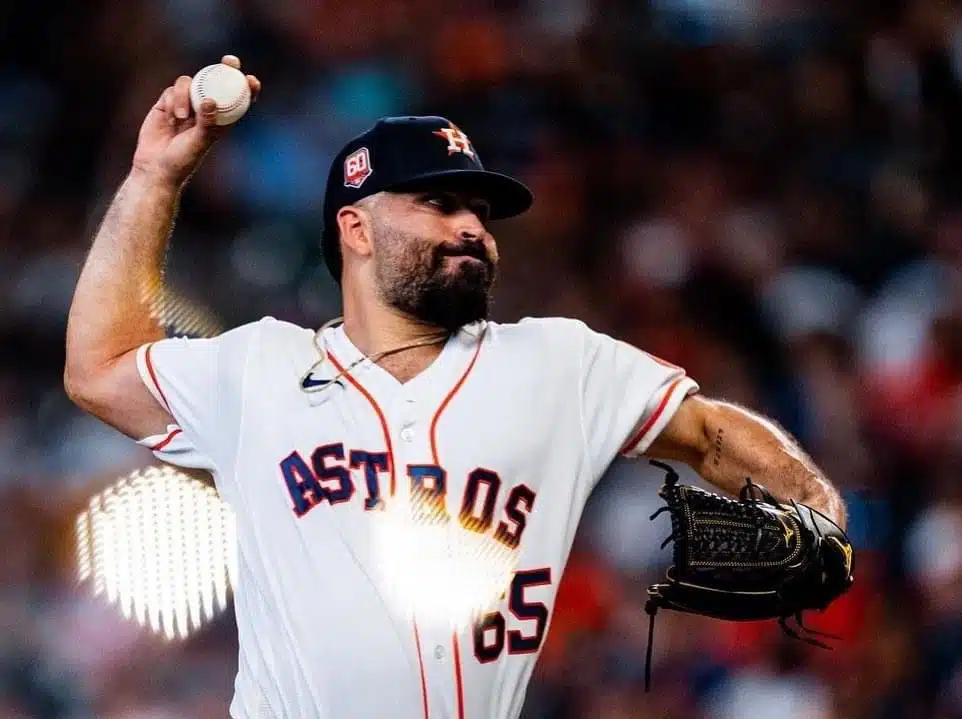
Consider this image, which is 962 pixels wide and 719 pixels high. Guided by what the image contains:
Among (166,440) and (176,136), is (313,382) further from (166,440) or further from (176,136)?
(176,136)

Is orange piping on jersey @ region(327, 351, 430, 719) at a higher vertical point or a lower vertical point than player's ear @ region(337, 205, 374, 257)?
lower

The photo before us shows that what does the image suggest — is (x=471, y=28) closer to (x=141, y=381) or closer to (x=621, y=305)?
(x=621, y=305)

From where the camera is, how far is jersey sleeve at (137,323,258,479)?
2.84 metres

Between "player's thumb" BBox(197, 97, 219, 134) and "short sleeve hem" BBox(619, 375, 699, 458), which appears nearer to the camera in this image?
"short sleeve hem" BBox(619, 375, 699, 458)

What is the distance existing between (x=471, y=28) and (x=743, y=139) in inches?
47.7

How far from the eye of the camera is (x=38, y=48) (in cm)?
621

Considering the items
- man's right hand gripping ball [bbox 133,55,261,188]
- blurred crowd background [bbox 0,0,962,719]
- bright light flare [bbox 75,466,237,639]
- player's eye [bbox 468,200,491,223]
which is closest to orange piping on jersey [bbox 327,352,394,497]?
player's eye [bbox 468,200,491,223]

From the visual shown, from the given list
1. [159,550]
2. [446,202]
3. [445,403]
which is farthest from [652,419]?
[159,550]

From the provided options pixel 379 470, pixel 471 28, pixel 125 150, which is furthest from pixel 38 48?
pixel 379 470

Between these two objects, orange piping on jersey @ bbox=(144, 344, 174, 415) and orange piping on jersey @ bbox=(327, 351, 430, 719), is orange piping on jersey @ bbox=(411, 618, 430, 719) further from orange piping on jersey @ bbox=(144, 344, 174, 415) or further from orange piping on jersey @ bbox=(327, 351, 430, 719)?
orange piping on jersey @ bbox=(144, 344, 174, 415)

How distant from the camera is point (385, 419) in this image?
2.80 m

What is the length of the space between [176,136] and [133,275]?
32 cm

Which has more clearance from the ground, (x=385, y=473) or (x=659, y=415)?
(x=659, y=415)

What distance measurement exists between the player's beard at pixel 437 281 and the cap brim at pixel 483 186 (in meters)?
0.11
